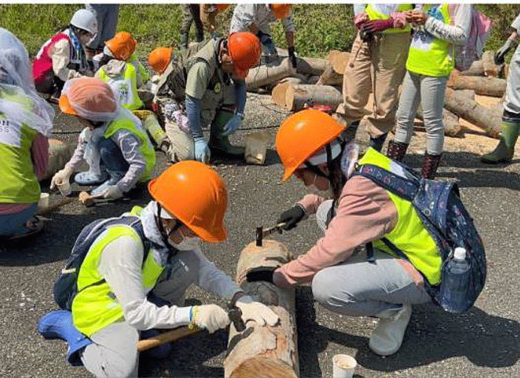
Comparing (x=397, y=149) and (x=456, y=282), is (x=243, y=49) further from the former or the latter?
(x=456, y=282)

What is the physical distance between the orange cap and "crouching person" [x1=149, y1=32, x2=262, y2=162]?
36.3 inches

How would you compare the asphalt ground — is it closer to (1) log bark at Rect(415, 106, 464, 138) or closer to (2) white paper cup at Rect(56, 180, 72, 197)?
(2) white paper cup at Rect(56, 180, 72, 197)

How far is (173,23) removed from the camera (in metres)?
10.6

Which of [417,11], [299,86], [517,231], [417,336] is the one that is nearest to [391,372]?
[417,336]

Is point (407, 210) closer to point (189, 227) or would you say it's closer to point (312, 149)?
point (312, 149)

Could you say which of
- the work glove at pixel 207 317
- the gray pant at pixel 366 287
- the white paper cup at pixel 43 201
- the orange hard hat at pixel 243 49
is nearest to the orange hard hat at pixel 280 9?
the orange hard hat at pixel 243 49

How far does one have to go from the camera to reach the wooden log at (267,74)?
752 cm

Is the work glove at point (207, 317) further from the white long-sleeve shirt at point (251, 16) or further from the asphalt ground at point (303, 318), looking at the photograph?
the white long-sleeve shirt at point (251, 16)

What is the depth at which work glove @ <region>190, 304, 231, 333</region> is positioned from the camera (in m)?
2.91

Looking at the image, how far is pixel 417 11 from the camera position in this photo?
16.1 ft

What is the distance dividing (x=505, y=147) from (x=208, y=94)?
2.79 meters

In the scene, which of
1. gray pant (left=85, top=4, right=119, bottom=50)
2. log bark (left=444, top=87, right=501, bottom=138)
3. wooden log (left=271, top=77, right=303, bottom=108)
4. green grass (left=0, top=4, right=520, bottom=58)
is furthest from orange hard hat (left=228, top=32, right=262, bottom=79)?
green grass (left=0, top=4, right=520, bottom=58)

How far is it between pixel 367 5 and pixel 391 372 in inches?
129

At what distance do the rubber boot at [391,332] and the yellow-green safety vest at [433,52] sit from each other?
89.0 inches
